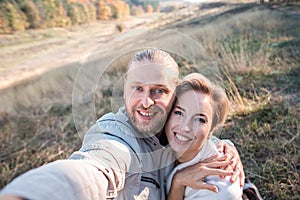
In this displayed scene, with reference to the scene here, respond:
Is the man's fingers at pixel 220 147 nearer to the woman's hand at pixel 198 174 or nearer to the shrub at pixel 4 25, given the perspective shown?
the woman's hand at pixel 198 174

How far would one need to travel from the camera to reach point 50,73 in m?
5.82

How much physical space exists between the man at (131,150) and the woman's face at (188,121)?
0.04m

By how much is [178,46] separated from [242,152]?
181 cm

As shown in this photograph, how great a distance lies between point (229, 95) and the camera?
3420mm

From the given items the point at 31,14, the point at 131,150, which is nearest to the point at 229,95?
the point at 131,150

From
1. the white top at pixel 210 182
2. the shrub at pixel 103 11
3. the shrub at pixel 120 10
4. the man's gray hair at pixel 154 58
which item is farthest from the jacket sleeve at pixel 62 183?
the shrub at pixel 103 11

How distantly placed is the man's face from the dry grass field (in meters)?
0.16

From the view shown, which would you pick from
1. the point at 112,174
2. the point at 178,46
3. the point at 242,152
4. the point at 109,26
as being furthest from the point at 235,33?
the point at 112,174

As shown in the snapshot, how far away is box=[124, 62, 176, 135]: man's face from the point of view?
965 mm

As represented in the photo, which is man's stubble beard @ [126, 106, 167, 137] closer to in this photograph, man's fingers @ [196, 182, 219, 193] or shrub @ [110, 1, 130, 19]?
man's fingers @ [196, 182, 219, 193]

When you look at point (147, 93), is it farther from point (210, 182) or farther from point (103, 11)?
point (103, 11)

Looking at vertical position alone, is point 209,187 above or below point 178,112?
below

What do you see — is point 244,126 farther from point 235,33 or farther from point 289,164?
point 235,33

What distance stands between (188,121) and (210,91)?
6.0 inches
